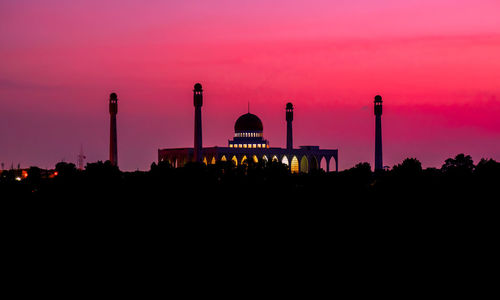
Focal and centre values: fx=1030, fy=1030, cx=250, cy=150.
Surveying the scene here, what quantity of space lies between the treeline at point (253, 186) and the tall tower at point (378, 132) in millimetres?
17117

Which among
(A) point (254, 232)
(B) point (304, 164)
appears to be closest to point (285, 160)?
(B) point (304, 164)

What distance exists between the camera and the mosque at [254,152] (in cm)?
18838

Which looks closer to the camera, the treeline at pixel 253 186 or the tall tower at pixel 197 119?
the treeline at pixel 253 186

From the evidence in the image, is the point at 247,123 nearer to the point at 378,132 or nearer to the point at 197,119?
the point at 378,132

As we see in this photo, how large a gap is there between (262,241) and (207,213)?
19220 mm

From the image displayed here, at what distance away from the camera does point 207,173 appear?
147 metres

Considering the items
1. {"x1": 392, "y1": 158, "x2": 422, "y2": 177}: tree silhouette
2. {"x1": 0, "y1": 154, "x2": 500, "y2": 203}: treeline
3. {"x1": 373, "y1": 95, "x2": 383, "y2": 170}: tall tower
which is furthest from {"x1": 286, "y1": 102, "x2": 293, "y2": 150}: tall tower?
{"x1": 392, "y1": 158, "x2": 422, "y2": 177}: tree silhouette

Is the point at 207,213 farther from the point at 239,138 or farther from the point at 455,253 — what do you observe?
the point at 239,138

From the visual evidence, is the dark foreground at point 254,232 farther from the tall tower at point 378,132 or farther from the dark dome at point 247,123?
the dark dome at point 247,123

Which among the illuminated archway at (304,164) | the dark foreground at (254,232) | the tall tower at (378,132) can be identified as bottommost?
the dark foreground at (254,232)

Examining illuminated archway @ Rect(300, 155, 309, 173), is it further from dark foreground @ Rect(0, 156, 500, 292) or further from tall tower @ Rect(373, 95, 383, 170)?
dark foreground @ Rect(0, 156, 500, 292)

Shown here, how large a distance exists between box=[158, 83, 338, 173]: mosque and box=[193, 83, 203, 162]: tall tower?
54.4 feet

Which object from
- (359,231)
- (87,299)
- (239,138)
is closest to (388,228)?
(359,231)

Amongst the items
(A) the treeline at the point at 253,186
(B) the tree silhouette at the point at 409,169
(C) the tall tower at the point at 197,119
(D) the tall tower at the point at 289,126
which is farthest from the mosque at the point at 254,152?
(B) the tree silhouette at the point at 409,169
